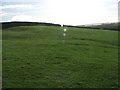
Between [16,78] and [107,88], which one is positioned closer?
[107,88]

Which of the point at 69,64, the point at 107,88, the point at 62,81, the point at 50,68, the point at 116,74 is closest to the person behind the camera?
the point at 107,88

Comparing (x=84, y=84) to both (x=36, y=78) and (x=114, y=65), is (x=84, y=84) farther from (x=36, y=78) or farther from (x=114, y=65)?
(x=114, y=65)

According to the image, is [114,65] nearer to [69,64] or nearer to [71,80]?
[69,64]

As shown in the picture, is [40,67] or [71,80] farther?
[40,67]

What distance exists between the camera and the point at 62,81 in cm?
2231

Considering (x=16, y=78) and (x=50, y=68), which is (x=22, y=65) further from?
(x=16, y=78)

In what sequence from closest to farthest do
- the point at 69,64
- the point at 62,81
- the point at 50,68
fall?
the point at 62,81 < the point at 50,68 < the point at 69,64

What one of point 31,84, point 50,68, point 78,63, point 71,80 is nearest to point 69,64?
point 78,63

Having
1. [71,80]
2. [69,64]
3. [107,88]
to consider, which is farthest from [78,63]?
[107,88]

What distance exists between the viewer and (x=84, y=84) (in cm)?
2175

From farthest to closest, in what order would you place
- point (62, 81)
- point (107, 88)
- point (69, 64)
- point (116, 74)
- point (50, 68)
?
point (69, 64)
point (50, 68)
point (116, 74)
point (62, 81)
point (107, 88)

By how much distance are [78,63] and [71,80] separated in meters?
8.41

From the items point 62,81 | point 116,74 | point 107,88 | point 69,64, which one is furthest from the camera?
point 69,64

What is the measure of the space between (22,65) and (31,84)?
320 inches
